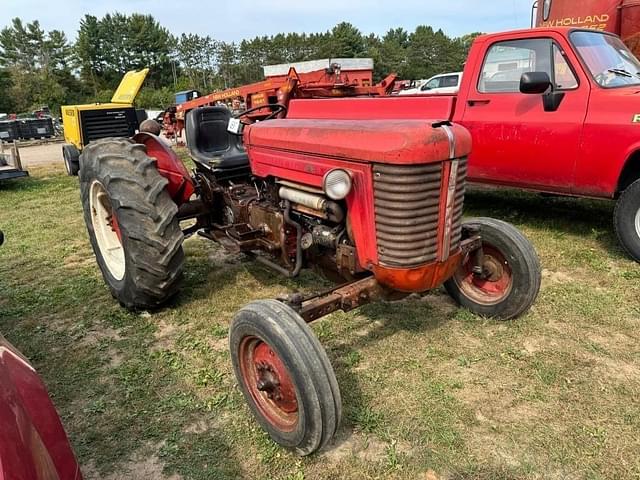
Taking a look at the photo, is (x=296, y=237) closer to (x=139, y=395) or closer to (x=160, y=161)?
(x=139, y=395)

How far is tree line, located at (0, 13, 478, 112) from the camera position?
51250 mm

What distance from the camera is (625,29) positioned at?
652 cm

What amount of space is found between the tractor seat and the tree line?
Answer: 4379 centimetres

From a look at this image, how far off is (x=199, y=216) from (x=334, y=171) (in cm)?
201

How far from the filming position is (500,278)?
3102mm

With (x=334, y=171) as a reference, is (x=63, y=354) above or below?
below

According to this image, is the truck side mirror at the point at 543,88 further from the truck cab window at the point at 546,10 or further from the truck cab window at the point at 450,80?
the truck cab window at the point at 450,80

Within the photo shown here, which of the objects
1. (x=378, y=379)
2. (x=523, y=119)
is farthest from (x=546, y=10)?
(x=378, y=379)

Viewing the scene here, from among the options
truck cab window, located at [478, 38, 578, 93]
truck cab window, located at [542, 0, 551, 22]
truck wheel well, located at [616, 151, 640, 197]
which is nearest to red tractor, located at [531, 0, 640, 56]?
truck cab window, located at [542, 0, 551, 22]

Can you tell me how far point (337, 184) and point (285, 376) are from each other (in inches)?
34.5

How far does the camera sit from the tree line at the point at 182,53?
51250 millimetres

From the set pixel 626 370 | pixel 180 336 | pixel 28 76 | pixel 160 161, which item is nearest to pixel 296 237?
pixel 180 336

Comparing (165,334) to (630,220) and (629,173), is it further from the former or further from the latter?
(629,173)

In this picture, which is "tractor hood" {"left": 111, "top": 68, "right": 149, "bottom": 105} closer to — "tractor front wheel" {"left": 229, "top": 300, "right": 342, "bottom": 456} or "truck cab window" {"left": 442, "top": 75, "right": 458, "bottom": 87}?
"truck cab window" {"left": 442, "top": 75, "right": 458, "bottom": 87}
